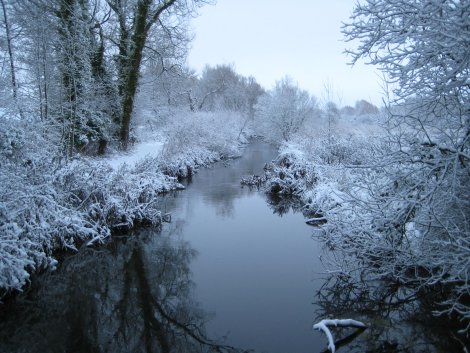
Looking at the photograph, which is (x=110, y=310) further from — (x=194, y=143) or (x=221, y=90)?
(x=221, y=90)

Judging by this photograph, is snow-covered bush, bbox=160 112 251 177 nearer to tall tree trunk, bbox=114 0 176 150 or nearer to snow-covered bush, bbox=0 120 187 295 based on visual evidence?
tall tree trunk, bbox=114 0 176 150

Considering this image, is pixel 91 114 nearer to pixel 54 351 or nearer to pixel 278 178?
pixel 278 178

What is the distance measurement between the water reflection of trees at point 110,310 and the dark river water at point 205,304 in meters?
0.02

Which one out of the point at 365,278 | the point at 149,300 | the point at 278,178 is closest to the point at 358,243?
the point at 365,278

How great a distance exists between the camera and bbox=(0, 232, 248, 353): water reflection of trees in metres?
4.85

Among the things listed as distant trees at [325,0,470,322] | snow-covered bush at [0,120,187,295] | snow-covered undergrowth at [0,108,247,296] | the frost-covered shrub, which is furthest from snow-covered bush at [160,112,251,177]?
distant trees at [325,0,470,322]

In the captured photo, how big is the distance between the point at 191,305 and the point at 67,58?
37.6 ft

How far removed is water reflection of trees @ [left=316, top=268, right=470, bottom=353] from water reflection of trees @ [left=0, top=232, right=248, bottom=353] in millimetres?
1894

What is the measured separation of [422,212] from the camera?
5164 mm

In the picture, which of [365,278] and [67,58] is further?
[67,58]

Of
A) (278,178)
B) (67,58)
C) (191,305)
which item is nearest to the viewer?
(191,305)


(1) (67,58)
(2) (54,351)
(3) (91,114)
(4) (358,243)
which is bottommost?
(2) (54,351)

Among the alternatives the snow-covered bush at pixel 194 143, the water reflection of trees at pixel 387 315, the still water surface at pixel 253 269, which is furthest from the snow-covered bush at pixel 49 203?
the snow-covered bush at pixel 194 143

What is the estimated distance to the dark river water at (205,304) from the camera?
192 inches
